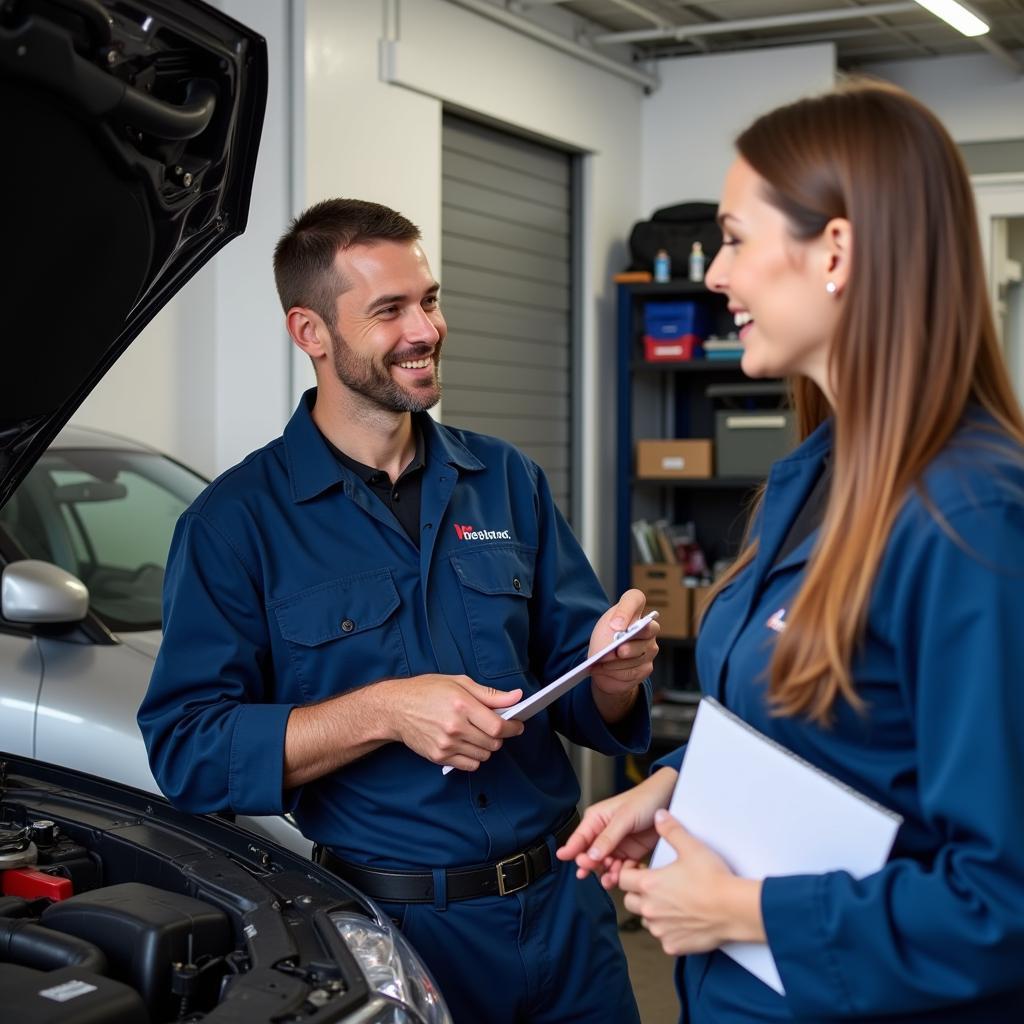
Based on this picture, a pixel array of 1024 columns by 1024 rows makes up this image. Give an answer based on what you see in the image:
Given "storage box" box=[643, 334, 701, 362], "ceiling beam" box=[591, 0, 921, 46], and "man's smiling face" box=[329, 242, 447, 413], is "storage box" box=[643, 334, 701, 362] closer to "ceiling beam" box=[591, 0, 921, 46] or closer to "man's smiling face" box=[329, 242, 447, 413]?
"ceiling beam" box=[591, 0, 921, 46]

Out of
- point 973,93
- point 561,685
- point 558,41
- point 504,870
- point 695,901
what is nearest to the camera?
point 695,901

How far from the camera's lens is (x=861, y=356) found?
1.17m

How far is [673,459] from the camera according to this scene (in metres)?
6.06

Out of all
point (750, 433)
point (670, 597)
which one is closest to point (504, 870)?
point (670, 597)

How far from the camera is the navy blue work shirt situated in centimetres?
186

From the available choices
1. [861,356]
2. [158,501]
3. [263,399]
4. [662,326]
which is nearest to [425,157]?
[263,399]

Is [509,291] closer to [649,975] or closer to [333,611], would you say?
[649,975]

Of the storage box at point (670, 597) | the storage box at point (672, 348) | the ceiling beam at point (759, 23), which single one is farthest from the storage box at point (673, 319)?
the ceiling beam at point (759, 23)

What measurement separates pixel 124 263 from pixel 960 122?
587 centimetres

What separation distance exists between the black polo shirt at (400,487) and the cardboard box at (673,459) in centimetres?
401

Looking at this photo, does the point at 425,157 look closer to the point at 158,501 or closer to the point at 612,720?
the point at 158,501

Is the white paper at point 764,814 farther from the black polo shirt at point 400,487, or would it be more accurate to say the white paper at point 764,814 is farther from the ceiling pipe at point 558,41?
the ceiling pipe at point 558,41

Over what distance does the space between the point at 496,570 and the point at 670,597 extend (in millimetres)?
4040

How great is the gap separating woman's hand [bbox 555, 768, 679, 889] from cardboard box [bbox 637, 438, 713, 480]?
4.62 metres
